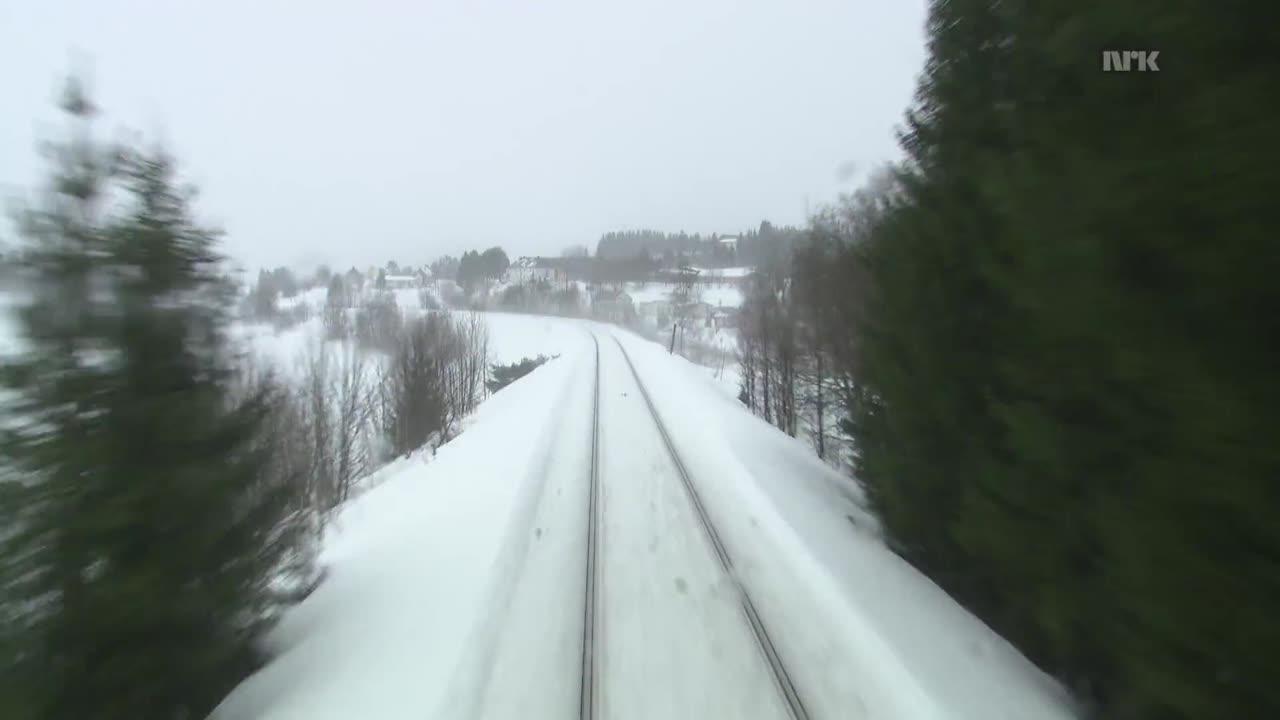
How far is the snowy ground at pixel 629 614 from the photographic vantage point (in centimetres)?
483

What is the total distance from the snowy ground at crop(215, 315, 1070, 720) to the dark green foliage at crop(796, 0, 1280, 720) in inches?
40.7

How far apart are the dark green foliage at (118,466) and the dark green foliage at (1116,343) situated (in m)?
5.92

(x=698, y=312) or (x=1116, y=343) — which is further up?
(x=698, y=312)

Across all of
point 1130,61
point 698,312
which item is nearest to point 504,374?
point 1130,61

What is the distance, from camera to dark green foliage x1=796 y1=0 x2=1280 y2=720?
2.70m

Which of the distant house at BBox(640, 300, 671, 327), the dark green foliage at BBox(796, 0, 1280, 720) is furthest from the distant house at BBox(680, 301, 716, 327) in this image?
the dark green foliage at BBox(796, 0, 1280, 720)

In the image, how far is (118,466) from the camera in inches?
157

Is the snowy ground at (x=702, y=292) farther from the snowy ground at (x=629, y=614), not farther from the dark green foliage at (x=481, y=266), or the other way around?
the snowy ground at (x=629, y=614)

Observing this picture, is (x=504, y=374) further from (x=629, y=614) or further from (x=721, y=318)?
(x=629, y=614)

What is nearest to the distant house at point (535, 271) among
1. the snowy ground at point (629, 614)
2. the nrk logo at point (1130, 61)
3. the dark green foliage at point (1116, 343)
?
the snowy ground at point (629, 614)

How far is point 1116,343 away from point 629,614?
16.2 feet

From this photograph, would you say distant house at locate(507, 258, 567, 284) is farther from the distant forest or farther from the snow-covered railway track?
the snow-covered railway track

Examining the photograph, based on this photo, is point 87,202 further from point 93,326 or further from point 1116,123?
point 1116,123

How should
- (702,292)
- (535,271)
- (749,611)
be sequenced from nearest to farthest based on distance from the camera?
1. (749,611)
2. (702,292)
3. (535,271)
